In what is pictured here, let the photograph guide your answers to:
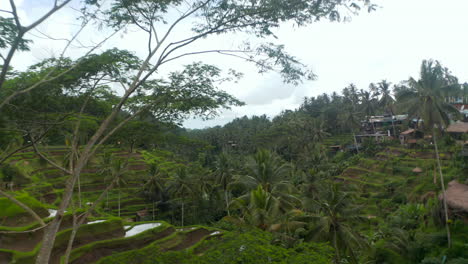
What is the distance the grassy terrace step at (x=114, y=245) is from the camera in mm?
11148

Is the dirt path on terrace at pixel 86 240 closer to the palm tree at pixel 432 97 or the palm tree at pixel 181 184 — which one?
the palm tree at pixel 181 184

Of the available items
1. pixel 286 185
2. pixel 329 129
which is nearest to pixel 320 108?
pixel 329 129

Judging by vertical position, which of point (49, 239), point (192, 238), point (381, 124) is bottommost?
point (192, 238)

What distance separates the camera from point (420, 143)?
3588cm

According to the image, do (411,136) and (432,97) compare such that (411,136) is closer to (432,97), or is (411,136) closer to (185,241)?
(432,97)

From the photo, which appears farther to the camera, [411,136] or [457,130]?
[411,136]

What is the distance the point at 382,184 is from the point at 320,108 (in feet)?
126

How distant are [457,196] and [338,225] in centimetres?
1061

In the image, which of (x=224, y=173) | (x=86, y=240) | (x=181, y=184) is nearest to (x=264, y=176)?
(x=86, y=240)

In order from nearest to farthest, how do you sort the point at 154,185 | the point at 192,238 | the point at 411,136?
the point at 192,238
the point at 154,185
the point at 411,136

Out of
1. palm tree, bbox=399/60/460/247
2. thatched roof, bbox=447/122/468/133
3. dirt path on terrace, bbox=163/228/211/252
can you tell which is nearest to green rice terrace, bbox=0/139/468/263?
dirt path on terrace, bbox=163/228/211/252

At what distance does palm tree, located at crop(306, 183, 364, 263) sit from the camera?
13.2 metres

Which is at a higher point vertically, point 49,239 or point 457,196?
point 49,239

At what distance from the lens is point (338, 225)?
13.7 meters
